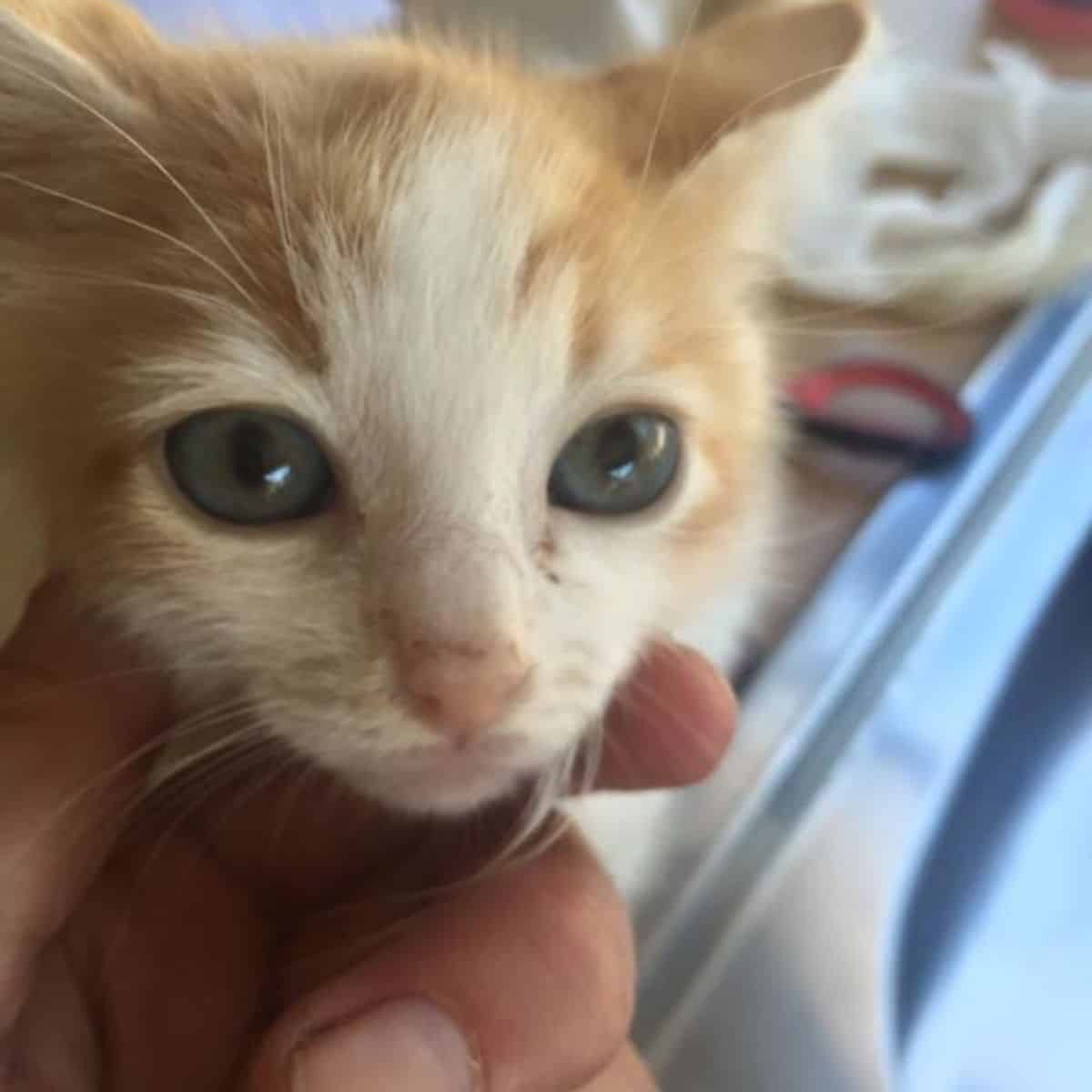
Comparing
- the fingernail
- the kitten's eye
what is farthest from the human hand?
the kitten's eye

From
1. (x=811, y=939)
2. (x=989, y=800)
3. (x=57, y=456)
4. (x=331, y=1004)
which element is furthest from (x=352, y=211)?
(x=989, y=800)

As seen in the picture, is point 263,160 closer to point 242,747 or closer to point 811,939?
point 242,747

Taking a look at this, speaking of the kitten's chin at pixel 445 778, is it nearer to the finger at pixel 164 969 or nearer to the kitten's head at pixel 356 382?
the kitten's head at pixel 356 382

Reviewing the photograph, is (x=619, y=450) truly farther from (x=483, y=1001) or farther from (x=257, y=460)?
(x=483, y=1001)

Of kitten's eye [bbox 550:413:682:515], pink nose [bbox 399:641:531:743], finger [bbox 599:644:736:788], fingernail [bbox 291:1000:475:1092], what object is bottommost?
fingernail [bbox 291:1000:475:1092]

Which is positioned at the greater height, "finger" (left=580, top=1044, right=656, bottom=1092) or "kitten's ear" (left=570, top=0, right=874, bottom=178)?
"kitten's ear" (left=570, top=0, right=874, bottom=178)

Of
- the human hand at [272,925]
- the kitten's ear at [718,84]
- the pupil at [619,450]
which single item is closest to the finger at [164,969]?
the human hand at [272,925]

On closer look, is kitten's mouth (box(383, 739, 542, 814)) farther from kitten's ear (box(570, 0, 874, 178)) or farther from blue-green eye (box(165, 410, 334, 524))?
kitten's ear (box(570, 0, 874, 178))
